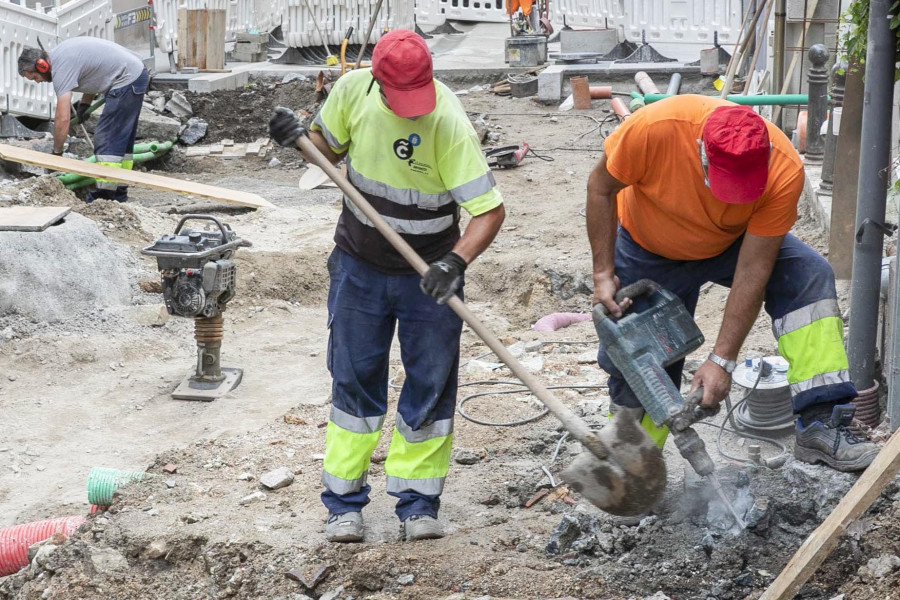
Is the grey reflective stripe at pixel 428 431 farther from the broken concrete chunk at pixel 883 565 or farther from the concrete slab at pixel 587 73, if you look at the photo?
the concrete slab at pixel 587 73

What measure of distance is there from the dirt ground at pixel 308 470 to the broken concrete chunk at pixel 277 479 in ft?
0.11

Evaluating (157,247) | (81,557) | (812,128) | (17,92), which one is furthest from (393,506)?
(17,92)

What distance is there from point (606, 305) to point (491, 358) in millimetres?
2698

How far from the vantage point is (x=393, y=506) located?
14.3 ft

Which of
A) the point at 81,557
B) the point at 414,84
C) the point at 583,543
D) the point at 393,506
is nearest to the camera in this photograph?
the point at 414,84

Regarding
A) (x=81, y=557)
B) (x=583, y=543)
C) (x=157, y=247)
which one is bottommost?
(x=81, y=557)

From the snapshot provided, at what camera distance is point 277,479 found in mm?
4590

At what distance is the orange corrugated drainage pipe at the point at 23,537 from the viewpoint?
172 inches

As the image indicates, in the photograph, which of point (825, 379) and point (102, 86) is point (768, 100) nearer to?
point (825, 379)

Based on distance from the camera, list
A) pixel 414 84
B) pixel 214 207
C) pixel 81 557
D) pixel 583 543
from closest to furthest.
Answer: pixel 414 84 < pixel 583 543 < pixel 81 557 < pixel 214 207

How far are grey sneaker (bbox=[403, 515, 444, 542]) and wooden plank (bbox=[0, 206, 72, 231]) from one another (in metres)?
4.65

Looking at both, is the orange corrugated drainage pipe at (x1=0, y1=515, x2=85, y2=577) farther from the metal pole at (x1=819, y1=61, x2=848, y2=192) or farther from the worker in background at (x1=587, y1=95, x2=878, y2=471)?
the metal pole at (x1=819, y1=61, x2=848, y2=192)

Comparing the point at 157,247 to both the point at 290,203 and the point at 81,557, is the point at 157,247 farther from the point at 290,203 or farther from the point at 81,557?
the point at 290,203

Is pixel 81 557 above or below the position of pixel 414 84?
below
